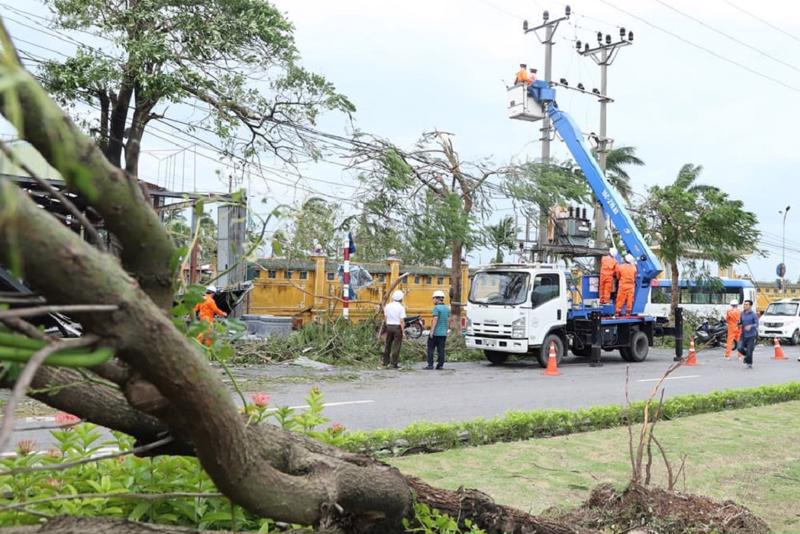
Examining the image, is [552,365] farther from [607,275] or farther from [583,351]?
[607,275]

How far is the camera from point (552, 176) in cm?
1947

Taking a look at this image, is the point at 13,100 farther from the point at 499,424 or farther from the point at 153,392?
the point at 499,424

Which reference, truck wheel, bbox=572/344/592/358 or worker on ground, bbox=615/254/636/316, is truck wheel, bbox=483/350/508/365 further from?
worker on ground, bbox=615/254/636/316

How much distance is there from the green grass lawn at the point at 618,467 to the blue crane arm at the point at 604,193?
1110 cm

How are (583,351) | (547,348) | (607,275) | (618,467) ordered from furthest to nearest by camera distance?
(607,275), (583,351), (547,348), (618,467)

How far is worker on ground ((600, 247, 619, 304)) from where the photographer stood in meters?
18.5

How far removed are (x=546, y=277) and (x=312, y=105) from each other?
641 cm

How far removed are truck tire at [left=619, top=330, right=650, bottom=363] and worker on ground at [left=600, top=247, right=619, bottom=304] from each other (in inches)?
52.9

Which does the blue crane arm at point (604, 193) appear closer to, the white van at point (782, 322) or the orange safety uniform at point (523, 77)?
the orange safety uniform at point (523, 77)

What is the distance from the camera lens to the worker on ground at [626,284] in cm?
1855

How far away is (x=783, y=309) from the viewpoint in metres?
29.8

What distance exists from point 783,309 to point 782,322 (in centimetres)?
110

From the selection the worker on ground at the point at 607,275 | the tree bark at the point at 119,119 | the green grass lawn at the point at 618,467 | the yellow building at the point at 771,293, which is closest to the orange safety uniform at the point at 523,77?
the worker on ground at the point at 607,275

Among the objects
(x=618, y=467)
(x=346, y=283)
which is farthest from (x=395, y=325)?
(x=618, y=467)
